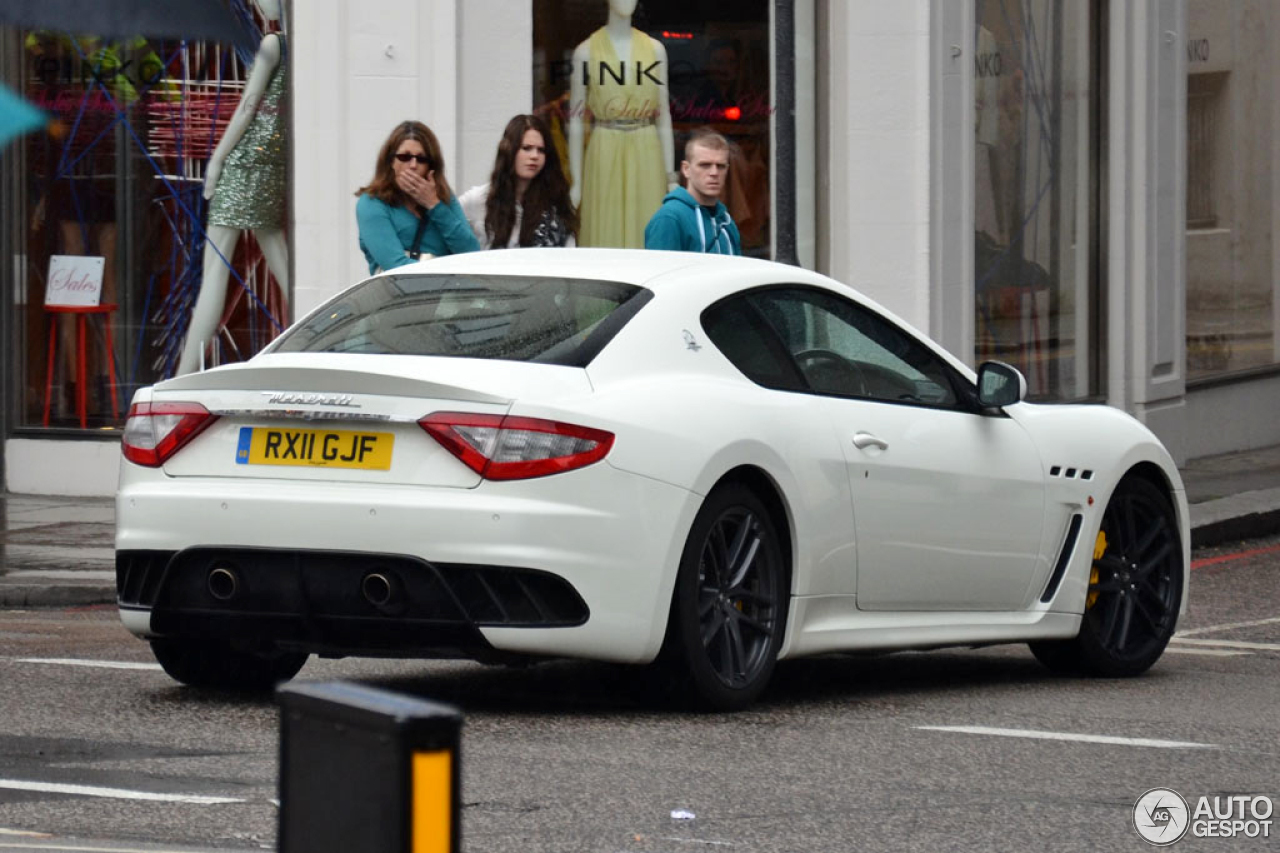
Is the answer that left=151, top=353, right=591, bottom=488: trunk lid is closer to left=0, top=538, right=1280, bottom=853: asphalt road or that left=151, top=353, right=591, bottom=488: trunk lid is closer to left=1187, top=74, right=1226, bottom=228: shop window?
left=0, top=538, right=1280, bottom=853: asphalt road

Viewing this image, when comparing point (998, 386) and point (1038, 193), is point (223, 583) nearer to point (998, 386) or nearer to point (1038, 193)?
point (998, 386)

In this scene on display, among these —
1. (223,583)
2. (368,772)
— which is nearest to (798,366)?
(223,583)

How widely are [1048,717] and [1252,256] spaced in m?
13.8

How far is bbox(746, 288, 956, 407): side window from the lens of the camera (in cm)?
780

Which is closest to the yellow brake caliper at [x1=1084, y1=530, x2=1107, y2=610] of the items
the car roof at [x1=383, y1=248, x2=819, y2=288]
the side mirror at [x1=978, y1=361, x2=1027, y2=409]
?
the side mirror at [x1=978, y1=361, x2=1027, y2=409]

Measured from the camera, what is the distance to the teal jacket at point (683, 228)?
34.7ft

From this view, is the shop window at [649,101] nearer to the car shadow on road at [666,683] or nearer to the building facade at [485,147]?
the building facade at [485,147]

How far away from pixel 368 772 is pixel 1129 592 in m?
6.58

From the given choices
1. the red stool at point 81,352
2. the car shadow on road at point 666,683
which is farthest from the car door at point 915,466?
the red stool at point 81,352

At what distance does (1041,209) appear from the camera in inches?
684

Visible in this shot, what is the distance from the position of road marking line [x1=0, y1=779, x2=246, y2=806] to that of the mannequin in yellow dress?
32.4ft

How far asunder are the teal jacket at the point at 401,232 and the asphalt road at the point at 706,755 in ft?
7.86

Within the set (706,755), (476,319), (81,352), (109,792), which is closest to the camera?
(109,792)

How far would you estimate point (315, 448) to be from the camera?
22.7ft
